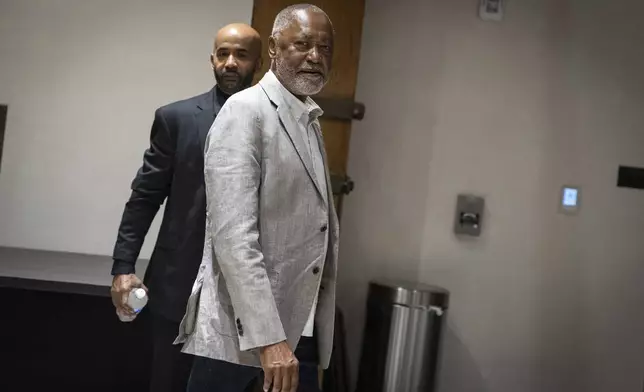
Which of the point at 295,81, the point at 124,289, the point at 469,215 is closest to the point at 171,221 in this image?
the point at 124,289

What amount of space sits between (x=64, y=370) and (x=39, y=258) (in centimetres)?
45

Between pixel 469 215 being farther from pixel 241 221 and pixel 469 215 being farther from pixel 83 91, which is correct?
pixel 241 221

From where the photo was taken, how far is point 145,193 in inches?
65.2

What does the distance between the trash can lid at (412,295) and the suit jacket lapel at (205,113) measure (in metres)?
1.13

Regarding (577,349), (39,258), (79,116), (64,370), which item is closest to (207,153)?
(64,370)

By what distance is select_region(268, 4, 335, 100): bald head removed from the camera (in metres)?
1.23

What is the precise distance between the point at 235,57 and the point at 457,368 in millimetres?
1745

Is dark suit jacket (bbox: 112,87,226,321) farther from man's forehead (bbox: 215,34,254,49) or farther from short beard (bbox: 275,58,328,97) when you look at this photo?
short beard (bbox: 275,58,328,97)

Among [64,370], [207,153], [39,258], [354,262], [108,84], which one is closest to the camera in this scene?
[207,153]

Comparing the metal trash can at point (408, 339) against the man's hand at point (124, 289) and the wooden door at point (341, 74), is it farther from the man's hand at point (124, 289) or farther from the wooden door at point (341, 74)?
the man's hand at point (124, 289)

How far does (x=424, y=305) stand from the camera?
2.50 meters

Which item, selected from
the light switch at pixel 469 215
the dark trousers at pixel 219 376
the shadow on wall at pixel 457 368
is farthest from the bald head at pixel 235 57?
the shadow on wall at pixel 457 368

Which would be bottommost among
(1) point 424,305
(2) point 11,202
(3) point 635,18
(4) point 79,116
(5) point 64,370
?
(5) point 64,370

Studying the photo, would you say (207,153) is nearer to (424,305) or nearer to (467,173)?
(424,305)
